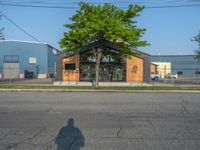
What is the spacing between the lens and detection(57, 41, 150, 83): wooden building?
39656 mm

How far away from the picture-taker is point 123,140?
26.1 ft

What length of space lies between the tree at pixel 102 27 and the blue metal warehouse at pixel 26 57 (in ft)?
117

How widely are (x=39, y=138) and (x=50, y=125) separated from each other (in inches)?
73.8

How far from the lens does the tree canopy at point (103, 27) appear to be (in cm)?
3000

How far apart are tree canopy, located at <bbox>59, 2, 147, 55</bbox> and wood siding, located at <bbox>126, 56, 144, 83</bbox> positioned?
7.21 m

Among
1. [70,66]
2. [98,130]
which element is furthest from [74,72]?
[98,130]

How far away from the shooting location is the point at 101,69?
130ft

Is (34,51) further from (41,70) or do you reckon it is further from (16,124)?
(16,124)

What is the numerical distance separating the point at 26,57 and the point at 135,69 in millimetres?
34783

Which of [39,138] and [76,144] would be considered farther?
[39,138]

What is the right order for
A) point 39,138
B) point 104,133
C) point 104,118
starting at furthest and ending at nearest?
point 104,118 < point 104,133 < point 39,138

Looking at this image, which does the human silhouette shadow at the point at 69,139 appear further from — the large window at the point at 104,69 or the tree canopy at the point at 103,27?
the large window at the point at 104,69

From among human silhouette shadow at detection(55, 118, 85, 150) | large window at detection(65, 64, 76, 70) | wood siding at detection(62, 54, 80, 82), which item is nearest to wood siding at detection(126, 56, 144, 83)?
wood siding at detection(62, 54, 80, 82)

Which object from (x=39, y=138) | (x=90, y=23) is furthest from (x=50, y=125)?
(x=90, y=23)
